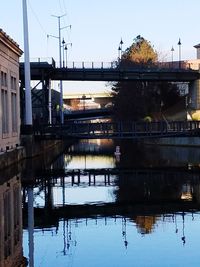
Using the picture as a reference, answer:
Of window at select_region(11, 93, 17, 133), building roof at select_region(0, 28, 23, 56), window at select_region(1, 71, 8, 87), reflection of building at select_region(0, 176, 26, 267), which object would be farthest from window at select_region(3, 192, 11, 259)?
window at select_region(11, 93, 17, 133)

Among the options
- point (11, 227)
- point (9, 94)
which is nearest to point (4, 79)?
point (9, 94)

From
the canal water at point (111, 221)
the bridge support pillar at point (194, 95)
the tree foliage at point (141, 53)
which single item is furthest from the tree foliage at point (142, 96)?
the canal water at point (111, 221)

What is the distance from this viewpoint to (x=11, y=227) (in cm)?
1725

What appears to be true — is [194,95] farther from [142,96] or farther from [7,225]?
[7,225]

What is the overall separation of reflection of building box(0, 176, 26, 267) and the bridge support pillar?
5770cm

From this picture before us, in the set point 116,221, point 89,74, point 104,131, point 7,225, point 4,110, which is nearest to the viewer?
point 7,225

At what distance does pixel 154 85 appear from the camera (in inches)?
3962

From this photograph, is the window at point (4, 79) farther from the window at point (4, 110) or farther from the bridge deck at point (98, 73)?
the bridge deck at point (98, 73)

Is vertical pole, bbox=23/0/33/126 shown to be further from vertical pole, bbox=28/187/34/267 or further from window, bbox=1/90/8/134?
vertical pole, bbox=28/187/34/267

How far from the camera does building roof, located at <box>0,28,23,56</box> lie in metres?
49.4

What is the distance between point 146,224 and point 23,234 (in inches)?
149

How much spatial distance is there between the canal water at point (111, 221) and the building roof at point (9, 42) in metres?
17.1

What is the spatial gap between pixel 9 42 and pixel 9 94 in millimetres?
4568

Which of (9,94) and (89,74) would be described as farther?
(89,74)
